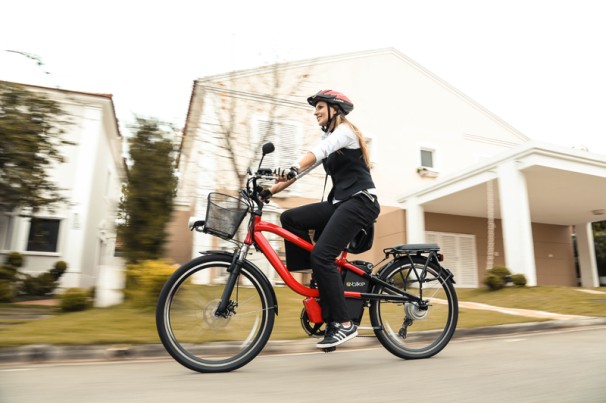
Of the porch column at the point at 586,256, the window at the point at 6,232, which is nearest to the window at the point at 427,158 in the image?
the porch column at the point at 586,256

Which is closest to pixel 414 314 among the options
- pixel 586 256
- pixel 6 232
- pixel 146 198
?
pixel 146 198

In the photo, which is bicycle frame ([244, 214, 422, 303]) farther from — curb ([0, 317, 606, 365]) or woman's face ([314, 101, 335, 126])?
curb ([0, 317, 606, 365])

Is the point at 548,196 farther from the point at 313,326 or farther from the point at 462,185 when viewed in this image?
the point at 313,326

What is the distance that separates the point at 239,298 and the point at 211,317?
9.4 inches

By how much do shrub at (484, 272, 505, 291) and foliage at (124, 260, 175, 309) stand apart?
817 cm

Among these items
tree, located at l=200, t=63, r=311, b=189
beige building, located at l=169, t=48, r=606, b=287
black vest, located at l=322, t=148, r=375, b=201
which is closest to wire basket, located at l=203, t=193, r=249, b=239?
black vest, located at l=322, t=148, r=375, b=201

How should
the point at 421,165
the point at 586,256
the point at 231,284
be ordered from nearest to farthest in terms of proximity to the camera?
the point at 231,284
the point at 421,165
the point at 586,256

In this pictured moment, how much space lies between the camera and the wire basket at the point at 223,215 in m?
2.99

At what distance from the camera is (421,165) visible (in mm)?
16562

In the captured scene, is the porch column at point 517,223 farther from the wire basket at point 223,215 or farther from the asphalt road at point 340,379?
the wire basket at point 223,215

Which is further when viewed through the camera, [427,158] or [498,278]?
[427,158]

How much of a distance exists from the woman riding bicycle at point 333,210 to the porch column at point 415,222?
1165cm

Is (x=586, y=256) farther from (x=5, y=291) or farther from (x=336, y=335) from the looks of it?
(x=5, y=291)

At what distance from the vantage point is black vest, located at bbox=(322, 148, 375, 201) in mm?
3332
